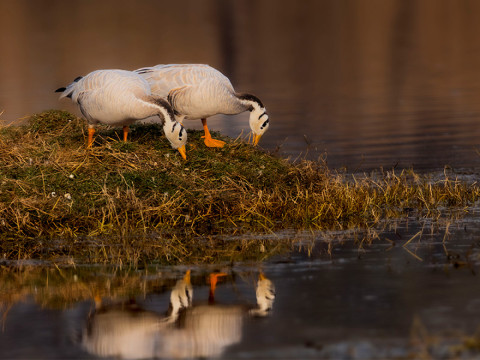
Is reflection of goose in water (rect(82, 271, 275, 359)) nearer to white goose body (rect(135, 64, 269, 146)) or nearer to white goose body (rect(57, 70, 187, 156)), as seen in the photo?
white goose body (rect(57, 70, 187, 156))

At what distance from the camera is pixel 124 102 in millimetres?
11594

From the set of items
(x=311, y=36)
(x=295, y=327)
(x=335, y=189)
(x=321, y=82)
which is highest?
(x=311, y=36)

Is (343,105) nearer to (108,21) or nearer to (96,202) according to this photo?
(96,202)

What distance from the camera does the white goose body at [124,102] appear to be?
11.6m

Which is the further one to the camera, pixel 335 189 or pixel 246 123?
pixel 246 123

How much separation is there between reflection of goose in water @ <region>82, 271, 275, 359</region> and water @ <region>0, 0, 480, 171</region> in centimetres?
478

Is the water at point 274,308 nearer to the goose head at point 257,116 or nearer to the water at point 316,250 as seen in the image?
the water at point 316,250

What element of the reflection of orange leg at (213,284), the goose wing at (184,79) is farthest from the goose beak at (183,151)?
the reflection of orange leg at (213,284)

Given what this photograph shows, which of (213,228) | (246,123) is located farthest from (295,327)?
(246,123)

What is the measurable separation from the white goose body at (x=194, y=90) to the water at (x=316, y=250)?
260 centimetres

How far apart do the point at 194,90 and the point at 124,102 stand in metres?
1.31

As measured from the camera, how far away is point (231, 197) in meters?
10.6

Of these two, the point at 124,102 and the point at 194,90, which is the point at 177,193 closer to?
the point at 124,102

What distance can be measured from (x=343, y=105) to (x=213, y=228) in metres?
14.0
